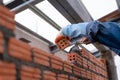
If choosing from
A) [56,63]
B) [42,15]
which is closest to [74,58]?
[56,63]

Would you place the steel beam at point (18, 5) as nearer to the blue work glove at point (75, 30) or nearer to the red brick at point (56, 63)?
the blue work glove at point (75, 30)

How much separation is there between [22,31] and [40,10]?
19.1 inches


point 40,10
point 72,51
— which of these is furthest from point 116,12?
point 72,51

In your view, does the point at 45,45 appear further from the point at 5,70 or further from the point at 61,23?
the point at 5,70

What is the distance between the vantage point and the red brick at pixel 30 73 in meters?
1.44

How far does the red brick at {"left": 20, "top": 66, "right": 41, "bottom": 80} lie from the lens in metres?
1.44

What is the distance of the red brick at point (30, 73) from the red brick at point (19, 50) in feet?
0.18

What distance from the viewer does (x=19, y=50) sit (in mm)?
1415

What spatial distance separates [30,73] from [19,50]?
18 cm

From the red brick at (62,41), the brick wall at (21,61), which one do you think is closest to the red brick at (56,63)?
the brick wall at (21,61)

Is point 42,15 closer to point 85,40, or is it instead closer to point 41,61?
point 85,40

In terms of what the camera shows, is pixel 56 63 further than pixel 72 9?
No

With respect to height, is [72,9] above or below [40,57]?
above

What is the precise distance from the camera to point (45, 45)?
15.4 ft
